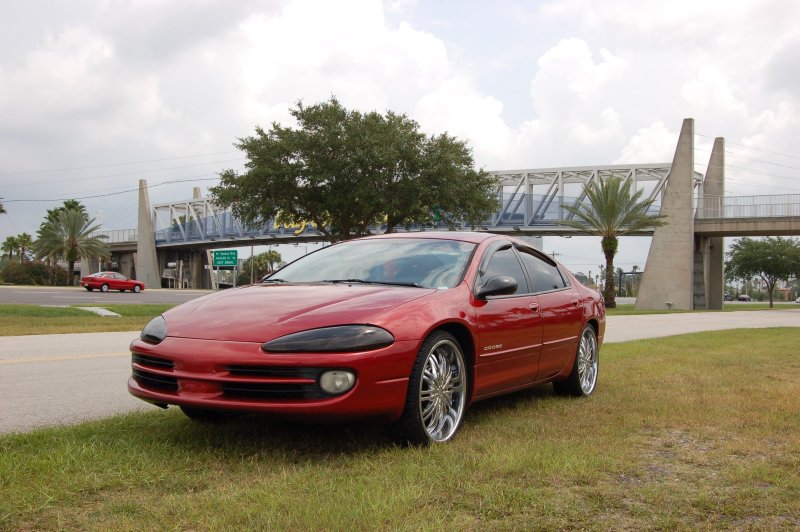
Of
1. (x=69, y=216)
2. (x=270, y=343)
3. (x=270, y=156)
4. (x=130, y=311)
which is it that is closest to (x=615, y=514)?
(x=270, y=343)

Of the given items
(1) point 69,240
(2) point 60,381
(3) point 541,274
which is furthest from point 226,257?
(3) point 541,274

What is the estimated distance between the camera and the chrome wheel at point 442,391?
4387 millimetres

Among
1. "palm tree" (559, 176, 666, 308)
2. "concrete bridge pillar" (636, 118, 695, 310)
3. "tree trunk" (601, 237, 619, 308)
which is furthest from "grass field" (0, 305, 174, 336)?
"concrete bridge pillar" (636, 118, 695, 310)

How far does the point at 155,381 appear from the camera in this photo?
4.27 m

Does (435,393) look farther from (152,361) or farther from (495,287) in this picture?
(152,361)

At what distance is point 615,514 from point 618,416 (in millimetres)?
2385

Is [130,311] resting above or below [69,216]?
below

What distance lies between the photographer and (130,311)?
20484mm

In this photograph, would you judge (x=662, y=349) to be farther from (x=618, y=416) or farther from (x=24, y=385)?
(x=24, y=385)

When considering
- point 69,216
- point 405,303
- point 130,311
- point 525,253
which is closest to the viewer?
point 405,303

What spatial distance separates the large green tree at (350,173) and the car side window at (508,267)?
27074 millimetres

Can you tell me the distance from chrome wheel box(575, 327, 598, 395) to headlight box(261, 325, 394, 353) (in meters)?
2.99

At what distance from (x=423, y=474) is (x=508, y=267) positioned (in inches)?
95.9

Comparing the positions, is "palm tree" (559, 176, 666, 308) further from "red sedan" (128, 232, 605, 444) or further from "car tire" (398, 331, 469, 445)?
"car tire" (398, 331, 469, 445)
